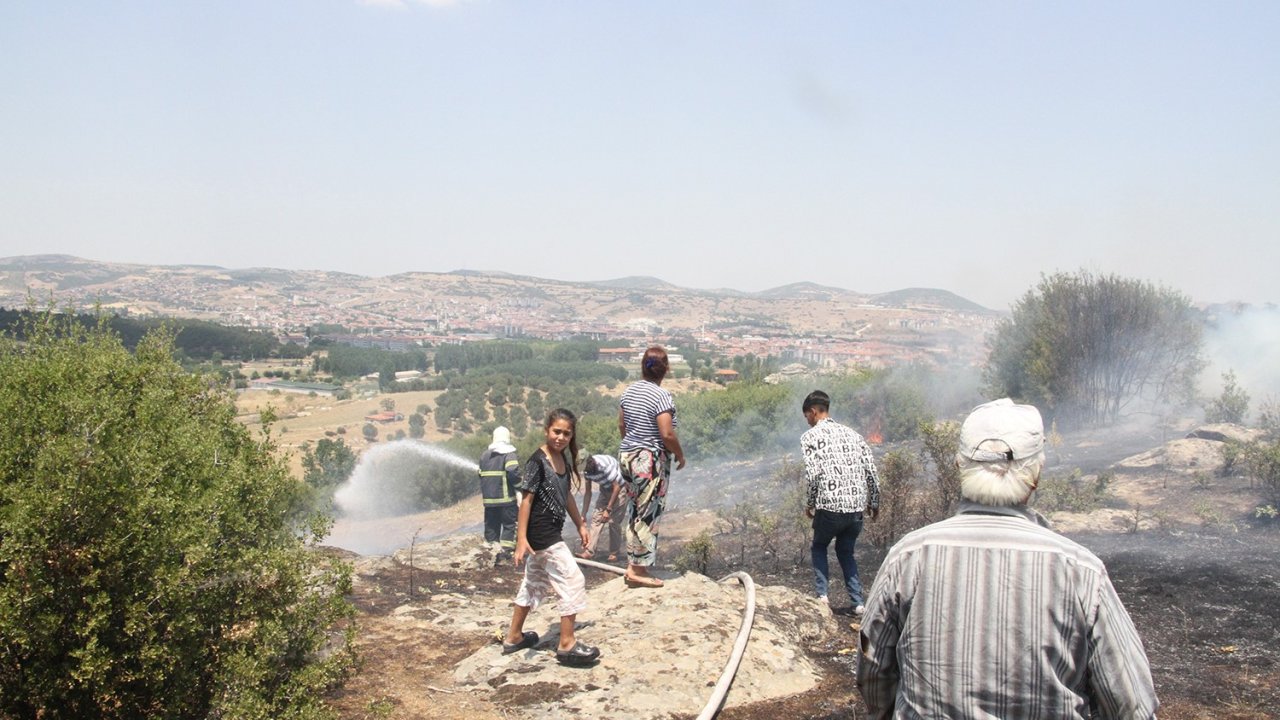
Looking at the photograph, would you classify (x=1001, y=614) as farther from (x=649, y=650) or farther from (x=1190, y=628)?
(x=1190, y=628)

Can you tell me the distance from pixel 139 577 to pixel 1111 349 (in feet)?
93.6

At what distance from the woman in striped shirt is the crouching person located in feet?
2.60

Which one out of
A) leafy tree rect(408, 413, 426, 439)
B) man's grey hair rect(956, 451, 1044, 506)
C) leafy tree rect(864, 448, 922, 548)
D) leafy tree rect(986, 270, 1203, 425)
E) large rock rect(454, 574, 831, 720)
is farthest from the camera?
leafy tree rect(408, 413, 426, 439)

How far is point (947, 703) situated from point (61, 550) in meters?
3.13

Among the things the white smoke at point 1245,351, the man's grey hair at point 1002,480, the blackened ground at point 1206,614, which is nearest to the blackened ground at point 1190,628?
the blackened ground at point 1206,614

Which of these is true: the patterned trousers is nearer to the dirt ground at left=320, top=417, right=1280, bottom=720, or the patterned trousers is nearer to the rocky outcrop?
the rocky outcrop

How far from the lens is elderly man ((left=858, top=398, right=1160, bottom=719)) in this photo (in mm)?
2010

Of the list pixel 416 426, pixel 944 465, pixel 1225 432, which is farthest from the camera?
pixel 416 426

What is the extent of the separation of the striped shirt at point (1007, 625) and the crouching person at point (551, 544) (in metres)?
3.06

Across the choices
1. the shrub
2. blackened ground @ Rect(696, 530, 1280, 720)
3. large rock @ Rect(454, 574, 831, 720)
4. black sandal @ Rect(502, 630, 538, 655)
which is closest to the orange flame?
the shrub

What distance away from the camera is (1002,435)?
219 centimetres

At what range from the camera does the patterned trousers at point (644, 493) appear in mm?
5945

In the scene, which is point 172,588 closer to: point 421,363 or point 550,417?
point 550,417

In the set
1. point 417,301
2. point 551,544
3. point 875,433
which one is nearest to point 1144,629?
point 551,544
